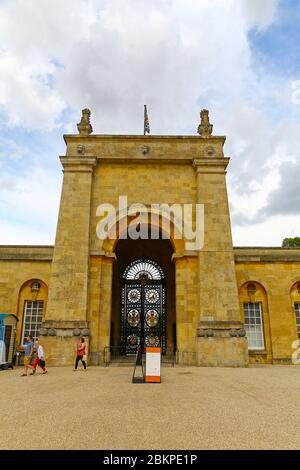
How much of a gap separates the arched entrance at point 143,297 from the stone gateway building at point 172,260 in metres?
4.47

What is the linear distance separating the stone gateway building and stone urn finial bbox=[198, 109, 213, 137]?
6 cm

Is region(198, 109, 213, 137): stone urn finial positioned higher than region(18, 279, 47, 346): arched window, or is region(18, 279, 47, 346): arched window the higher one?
region(198, 109, 213, 137): stone urn finial

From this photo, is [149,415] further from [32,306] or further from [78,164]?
[78,164]

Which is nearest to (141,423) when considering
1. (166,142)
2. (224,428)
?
(224,428)

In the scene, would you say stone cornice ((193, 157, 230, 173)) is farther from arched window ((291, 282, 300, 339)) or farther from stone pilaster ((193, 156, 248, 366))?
arched window ((291, 282, 300, 339))

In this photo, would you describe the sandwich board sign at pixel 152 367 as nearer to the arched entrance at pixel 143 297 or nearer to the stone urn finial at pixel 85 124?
the arched entrance at pixel 143 297

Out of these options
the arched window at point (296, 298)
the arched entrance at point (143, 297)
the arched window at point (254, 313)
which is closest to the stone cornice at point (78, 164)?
the arched entrance at point (143, 297)

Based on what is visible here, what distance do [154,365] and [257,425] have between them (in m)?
5.02

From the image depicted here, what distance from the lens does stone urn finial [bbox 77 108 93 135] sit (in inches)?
706

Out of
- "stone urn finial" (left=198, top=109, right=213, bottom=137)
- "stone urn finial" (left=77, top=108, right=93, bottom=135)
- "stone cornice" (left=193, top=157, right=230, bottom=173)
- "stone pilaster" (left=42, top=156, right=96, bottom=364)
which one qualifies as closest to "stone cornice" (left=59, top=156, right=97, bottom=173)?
"stone pilaster" (left=42, top=156, right=96, bottom=364)

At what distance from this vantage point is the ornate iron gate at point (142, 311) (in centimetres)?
1986

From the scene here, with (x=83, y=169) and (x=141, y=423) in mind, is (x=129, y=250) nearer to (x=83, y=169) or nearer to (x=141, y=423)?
(x=83, y=169)

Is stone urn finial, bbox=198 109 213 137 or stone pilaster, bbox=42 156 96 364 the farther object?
stone urn finial, bbox=198 109 213 137

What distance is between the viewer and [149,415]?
5.68 metres
